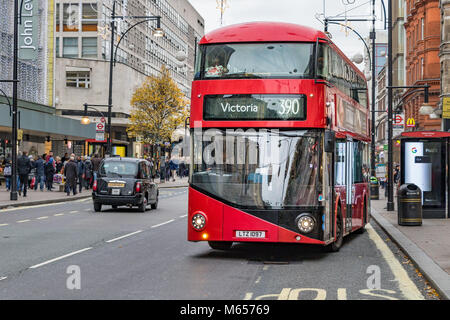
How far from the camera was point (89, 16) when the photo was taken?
68125 mm

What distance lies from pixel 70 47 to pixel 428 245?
60.8 meters

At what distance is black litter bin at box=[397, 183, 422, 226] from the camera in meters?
19.2

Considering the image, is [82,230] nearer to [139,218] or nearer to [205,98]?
[139,218]

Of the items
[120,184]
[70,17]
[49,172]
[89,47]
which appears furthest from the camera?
[89,47]

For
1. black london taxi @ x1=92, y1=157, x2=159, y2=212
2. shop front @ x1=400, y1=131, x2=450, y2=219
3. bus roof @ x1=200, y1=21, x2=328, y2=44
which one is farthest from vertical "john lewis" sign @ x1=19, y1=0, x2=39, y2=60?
bus roof @ x1=200, y1=21, x2=328, y2=44

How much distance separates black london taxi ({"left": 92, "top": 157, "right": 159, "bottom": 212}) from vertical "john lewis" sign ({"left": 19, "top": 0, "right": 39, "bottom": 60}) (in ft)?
58.1

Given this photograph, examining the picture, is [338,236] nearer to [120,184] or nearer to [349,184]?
[349,184]

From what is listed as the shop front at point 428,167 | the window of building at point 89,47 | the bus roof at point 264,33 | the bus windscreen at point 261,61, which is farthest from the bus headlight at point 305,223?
the window of building at point 89,47

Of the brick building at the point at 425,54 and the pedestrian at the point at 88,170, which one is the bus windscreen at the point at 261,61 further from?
the brick building at the point at 425,54

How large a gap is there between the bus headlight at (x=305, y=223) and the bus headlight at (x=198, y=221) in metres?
1.53

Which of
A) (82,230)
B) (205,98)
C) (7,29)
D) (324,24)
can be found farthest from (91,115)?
(205,98)

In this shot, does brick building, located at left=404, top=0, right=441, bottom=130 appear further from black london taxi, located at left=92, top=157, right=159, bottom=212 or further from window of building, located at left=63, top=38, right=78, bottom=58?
black london taxi, located at left=92, top=157, right=159, bottom=212

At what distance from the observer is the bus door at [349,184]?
14962 mm

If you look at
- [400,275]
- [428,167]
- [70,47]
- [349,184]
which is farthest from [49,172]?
[70,47]
